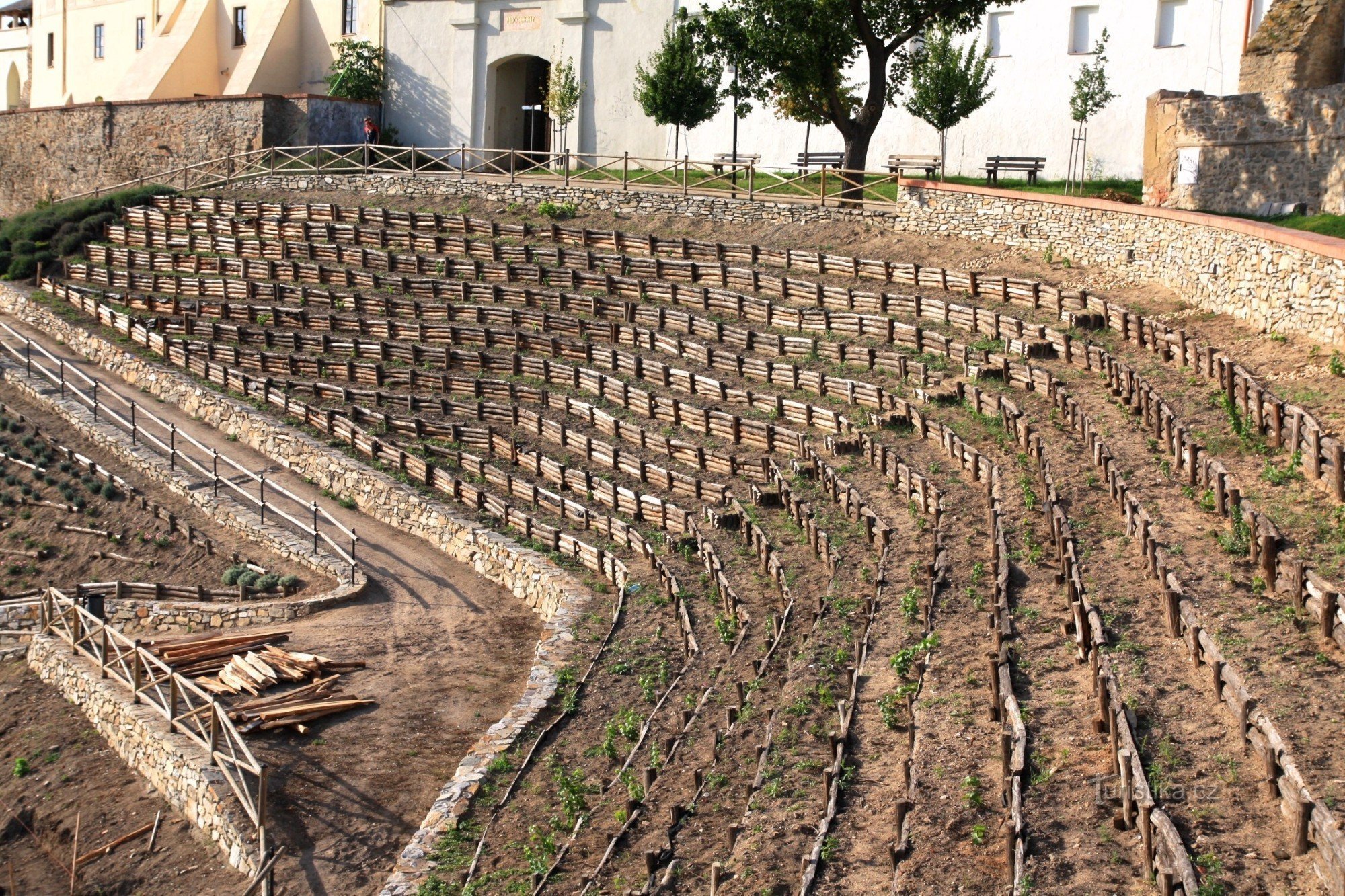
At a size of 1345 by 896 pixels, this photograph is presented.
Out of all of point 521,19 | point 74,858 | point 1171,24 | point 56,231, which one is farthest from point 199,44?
point 74,858

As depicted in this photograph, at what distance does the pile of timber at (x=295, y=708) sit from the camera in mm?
18188

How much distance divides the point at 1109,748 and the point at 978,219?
21.2 metres

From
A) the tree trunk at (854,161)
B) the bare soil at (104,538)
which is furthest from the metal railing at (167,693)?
the tree trunk at (854,161)

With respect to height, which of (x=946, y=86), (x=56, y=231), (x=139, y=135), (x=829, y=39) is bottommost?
(x=56, y=231)

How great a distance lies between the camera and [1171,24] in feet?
121

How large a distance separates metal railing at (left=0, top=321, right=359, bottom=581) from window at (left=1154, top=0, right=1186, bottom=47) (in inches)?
993

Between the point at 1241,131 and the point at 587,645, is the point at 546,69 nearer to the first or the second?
the point at 1241,131

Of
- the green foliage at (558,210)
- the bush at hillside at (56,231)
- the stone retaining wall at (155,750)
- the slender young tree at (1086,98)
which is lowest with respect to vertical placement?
the stone retaining wall at (155,750)

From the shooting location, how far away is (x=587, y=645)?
2039 cm

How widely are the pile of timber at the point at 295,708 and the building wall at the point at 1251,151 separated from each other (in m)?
21.1

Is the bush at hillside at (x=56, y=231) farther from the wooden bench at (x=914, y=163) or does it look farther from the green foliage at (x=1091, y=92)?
the green foliage at (x=1091, y=92)

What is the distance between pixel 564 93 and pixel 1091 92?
17.5 m

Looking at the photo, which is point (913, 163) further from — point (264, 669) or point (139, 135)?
point (139, 135)

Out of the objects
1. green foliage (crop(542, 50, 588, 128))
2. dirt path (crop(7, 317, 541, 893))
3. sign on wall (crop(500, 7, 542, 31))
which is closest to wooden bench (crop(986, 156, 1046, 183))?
green foliage (crop(542, 50, 588, 128))
